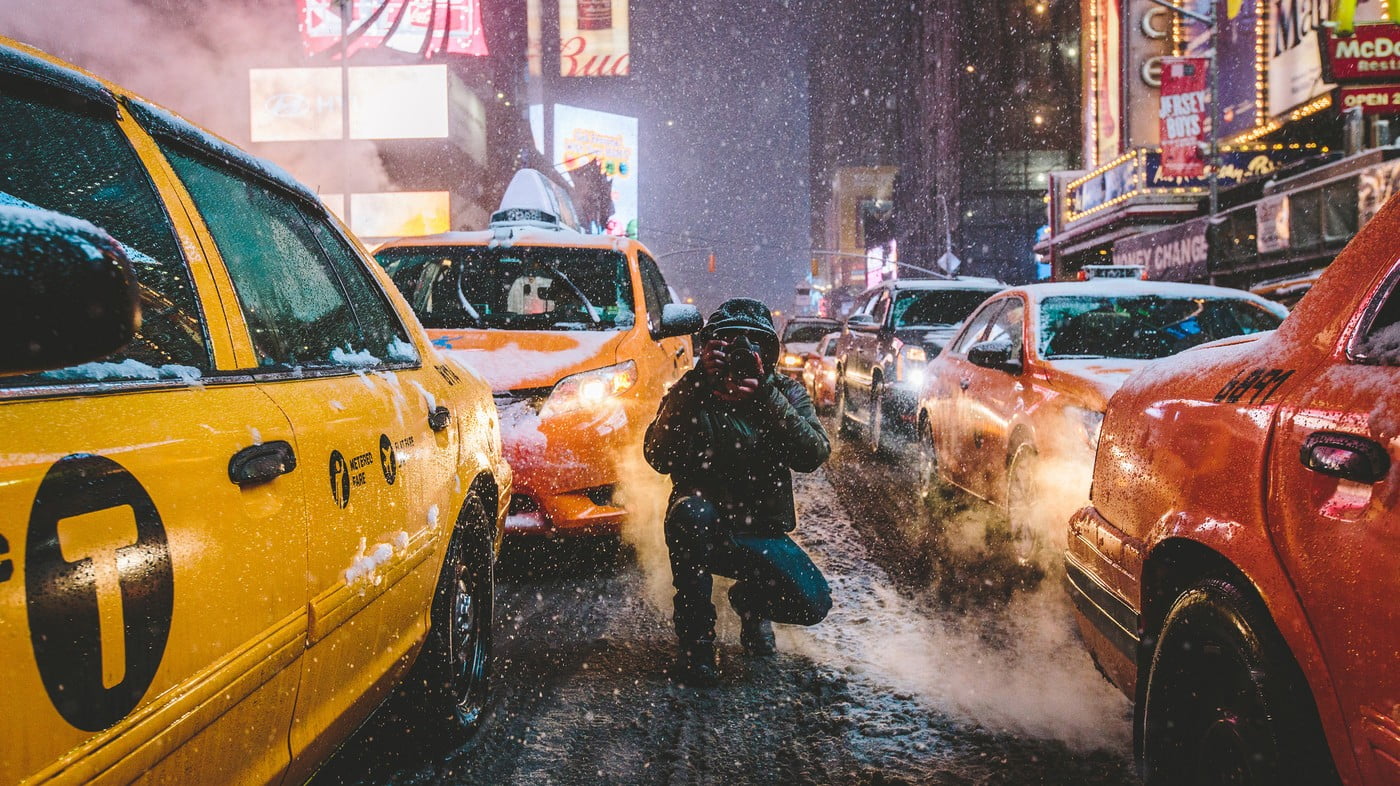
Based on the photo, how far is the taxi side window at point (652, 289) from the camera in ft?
20.8

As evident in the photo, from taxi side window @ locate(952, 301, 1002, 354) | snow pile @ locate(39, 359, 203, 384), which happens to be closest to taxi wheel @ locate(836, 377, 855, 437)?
taxi side window @ locate(952, 301, 1002, 354)

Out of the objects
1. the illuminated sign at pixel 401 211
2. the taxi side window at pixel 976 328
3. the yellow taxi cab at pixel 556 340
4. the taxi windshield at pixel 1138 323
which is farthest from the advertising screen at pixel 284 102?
the taxi windshield at pixel 1138 323

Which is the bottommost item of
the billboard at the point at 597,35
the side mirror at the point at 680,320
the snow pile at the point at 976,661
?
the snow pile at the point at 976,661

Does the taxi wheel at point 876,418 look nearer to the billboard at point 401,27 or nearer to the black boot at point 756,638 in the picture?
the black boot at point 756,638

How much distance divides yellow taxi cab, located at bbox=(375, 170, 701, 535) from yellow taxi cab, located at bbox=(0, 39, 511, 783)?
199cm

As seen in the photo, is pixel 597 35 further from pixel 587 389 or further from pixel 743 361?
pixel 743 361

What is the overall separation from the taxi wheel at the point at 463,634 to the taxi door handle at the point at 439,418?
361 mm

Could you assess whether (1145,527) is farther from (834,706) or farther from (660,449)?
(660,449)

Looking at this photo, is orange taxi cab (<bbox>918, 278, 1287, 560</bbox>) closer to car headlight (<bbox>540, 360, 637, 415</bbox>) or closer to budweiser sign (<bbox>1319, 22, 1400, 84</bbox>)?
car headlight (<bbox>540, 360, 637, 415</bbox>)

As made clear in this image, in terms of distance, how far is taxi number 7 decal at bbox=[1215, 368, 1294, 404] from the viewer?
2.10 m

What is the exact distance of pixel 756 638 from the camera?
409 cm

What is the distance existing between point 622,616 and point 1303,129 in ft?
65.2

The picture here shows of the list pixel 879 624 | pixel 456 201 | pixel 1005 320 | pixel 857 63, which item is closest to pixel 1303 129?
pixel 1005 320

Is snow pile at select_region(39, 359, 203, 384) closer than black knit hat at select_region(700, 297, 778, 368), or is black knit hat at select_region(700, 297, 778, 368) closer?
snow pile at select_region(39, 359, 203, 384)
